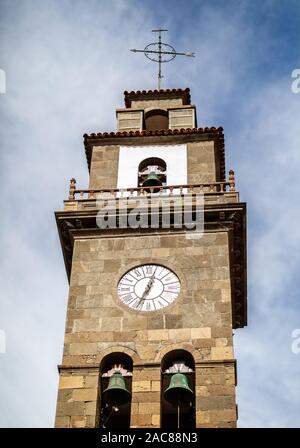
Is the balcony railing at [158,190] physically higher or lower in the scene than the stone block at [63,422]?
higher

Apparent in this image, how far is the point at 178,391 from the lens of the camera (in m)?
25.1

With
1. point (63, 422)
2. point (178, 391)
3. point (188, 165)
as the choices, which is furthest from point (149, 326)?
point (188, 165)

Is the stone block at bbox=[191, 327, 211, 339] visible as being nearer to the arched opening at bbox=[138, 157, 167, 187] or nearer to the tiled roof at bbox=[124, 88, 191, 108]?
the arched opening at bbox=[138, 157, 167, 187]

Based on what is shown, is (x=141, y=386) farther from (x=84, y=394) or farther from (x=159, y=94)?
(x=159, y=94)

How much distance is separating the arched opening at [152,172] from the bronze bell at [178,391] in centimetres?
772

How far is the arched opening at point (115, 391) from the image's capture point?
2550cm

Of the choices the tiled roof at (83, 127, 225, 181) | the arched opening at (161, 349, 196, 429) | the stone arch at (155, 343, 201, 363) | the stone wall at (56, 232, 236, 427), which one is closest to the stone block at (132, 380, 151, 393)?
the stone wall at (56, 232, 236, 427)

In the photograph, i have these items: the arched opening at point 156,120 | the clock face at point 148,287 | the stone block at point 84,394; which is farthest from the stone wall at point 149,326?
the arched opening at point 156,120

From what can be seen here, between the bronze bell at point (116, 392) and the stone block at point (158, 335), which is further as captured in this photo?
the stone block at point (158, 335)

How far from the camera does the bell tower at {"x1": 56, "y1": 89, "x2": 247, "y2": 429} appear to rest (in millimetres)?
25484

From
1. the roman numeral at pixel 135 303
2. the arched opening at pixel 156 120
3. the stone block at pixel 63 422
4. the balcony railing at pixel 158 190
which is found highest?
the arched opening at pixel 156 120

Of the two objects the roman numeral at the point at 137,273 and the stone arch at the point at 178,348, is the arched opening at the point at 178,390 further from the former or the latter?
the roman numeral at the point at 137,273

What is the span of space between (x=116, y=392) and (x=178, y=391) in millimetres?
1542

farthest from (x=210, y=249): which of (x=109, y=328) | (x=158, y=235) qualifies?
(x=109, y=328)
